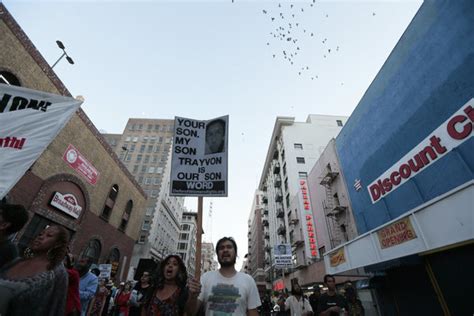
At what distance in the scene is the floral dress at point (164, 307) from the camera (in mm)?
3051

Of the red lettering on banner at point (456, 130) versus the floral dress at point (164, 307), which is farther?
the red lettering on banner at point (456, 130)

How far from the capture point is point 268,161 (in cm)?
4831

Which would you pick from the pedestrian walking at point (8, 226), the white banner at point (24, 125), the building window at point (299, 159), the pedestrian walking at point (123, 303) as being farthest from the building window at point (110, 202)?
the building window at point (299, 159)

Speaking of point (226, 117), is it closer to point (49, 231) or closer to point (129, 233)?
point (49, 231)

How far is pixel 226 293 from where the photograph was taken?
273 centimetres

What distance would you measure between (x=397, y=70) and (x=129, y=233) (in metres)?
28.3

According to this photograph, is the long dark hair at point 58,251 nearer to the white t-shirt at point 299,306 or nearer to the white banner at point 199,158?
the white banner at point 199,158

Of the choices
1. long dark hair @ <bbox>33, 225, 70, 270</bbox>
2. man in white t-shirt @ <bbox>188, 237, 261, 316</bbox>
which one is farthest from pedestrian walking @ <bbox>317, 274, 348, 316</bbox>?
long dark hair @ <bbox>33, 225, 70, 270</bbox>

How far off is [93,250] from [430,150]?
2460 cm

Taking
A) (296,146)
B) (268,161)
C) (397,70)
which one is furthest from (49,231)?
(268,161)

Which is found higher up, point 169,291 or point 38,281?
point 38,281

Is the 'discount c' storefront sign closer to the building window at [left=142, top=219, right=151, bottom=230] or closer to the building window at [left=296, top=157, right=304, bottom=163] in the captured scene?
the building window at [left=296, top=157, right=304, bottom=163]

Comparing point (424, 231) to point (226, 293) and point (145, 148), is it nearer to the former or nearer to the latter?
point (226, 293)

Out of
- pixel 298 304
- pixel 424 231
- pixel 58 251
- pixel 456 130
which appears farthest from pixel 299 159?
pixel 58 251
